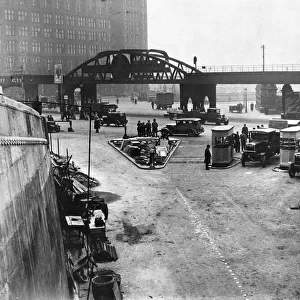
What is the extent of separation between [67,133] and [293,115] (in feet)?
85.2

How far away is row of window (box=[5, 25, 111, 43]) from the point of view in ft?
349

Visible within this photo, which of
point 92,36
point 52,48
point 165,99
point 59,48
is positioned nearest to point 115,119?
point 165,99

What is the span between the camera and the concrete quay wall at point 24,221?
6.62 metres

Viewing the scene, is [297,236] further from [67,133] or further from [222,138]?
[67,133]

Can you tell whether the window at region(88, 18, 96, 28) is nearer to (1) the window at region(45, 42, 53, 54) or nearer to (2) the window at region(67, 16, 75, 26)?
(2) the window at region(67, 16, 75, 26)

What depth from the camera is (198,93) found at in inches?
2516

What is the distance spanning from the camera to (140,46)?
143m

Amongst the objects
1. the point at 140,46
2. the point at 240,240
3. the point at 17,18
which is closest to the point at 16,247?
the point at 240,240

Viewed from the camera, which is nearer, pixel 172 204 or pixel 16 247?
pixel 16 247

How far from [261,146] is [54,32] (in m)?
93.4

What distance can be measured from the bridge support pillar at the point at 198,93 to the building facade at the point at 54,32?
4677cm

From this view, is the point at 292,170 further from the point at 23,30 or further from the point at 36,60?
the point at 36,60

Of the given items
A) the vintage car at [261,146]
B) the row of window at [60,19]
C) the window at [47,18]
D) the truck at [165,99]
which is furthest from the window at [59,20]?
the vintage car at [261,146]

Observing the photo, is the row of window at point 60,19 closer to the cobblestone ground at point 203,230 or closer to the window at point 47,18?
the window at point 47,18
